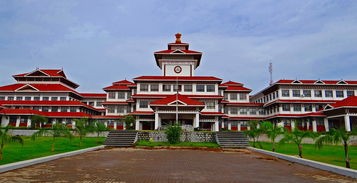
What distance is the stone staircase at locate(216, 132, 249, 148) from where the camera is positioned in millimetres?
26486

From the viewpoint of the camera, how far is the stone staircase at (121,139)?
26.6m

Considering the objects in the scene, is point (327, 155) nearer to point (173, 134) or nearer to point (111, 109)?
point (173, 134)

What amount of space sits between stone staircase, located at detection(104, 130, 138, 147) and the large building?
659cm

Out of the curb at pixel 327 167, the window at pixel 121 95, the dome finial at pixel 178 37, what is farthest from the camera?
the dome finial at pixel 178 37

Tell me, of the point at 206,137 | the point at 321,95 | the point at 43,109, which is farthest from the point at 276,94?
the point at 43,109

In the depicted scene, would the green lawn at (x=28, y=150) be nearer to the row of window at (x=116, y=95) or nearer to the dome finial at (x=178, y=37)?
the row of window at (x=116, y=95)

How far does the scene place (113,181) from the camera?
351 inches

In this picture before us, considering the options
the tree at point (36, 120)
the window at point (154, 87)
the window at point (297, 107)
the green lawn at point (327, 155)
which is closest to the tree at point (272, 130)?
the green lawn at point (327, 155)

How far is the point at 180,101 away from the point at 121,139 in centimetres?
984

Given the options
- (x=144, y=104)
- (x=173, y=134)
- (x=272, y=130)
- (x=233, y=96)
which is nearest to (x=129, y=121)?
A: (x=144, y=104)

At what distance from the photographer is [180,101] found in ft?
115

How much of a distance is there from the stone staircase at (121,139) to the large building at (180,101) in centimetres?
659

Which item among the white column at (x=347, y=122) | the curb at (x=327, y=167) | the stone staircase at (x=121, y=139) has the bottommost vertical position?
the curb at (x=327, y=167)

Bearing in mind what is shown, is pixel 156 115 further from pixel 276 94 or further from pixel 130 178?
pixel 130 178
